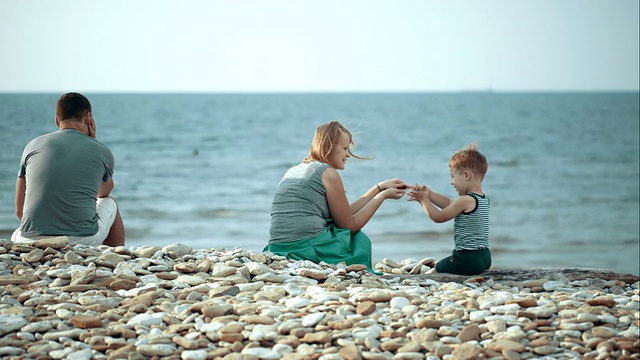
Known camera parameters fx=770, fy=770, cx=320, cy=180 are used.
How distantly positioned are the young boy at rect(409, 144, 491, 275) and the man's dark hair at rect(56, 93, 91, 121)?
8.54 ft

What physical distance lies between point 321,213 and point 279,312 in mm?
1754

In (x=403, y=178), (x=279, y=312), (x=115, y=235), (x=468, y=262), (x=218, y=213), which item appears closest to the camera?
(x=279, y=312)

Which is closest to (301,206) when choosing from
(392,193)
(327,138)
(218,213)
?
(327,138)

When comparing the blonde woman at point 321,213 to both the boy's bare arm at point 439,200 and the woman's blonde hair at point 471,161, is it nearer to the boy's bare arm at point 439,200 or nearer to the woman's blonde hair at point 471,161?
the boy's bare arm at point 439,200

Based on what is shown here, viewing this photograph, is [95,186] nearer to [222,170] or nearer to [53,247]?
[53,247]

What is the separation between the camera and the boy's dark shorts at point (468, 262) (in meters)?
5.35

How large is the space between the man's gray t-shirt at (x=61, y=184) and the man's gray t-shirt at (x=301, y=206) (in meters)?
1.38

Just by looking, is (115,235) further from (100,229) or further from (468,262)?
(468,262)

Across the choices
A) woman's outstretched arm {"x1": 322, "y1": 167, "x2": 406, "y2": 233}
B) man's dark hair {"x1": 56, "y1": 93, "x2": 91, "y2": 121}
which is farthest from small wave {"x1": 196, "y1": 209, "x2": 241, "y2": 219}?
woman's outstretched arm {"x1": 322, "y1": 167, "x2": 406, "y2": 233}

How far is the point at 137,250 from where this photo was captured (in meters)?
5.03

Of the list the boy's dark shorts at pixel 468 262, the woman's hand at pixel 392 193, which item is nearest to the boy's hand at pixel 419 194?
the woman's hand at pixel 392 193

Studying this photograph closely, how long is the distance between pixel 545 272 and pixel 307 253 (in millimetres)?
1680

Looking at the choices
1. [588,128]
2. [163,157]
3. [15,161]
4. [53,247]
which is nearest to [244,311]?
[53,247]

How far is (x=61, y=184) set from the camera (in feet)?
18.0
